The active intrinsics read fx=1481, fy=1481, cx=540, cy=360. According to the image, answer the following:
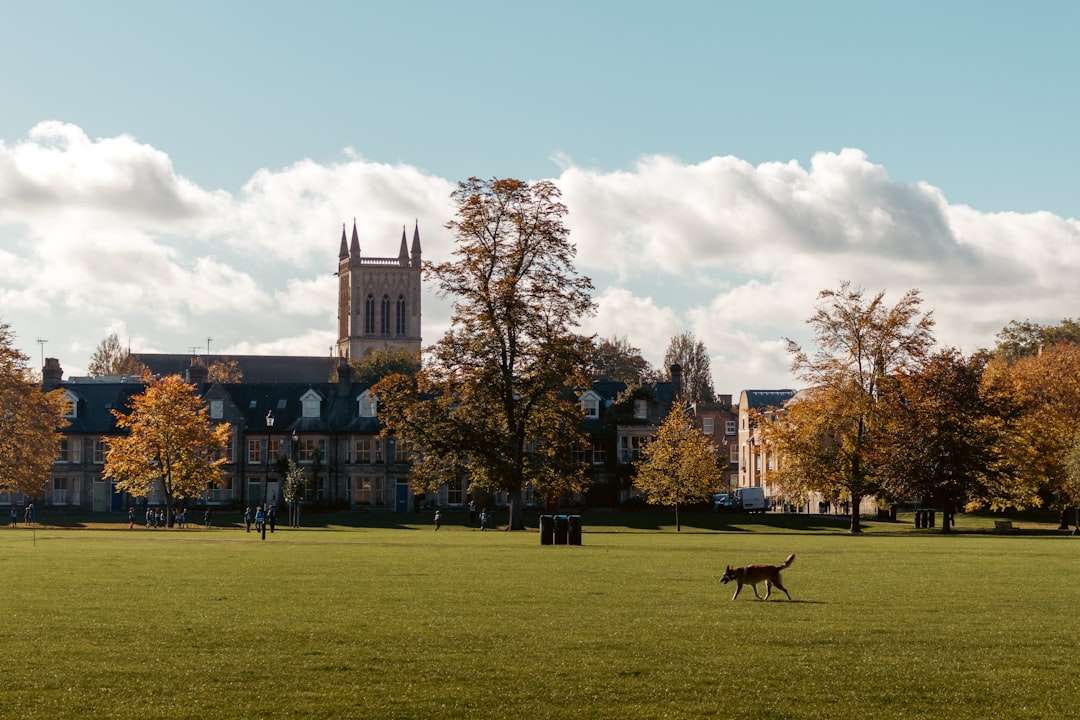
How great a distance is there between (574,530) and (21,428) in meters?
46.7

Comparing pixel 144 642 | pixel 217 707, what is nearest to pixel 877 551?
pixel 144 642

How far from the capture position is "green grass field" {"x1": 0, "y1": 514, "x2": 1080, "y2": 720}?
17.2 metres

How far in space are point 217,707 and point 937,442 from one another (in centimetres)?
7116

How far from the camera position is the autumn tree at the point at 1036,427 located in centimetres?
8712

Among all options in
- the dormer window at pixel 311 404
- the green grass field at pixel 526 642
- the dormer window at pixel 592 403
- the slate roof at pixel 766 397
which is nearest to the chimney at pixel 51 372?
the dormer window at pixel 311 404

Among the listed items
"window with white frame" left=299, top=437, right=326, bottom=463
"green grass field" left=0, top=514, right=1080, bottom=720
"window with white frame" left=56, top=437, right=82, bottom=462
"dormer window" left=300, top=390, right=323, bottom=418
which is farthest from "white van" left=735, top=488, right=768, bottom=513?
"green grass field" left=0, top=514, right=1080, bottom=720

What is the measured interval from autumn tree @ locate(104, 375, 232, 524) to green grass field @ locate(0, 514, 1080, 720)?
178 feet

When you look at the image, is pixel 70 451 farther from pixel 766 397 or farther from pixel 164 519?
pixel 766 397

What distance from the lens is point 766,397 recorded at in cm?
14838

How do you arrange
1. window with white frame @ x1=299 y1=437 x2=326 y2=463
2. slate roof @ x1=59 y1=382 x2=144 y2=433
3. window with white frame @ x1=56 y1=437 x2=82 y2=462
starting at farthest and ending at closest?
slate roof @ x1=59 y1=382 x2=144 y2=433 → window with white frame @ x1=56 y1=437 x2=82 y2=462 → window with white frame @ x1=299 y1=437 x2=326 y2=463

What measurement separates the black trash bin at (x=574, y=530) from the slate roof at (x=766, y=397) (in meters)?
88.7

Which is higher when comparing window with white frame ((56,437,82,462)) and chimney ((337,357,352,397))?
chimney ((337,357,352,397))

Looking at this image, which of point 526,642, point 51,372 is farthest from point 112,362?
point 526,642

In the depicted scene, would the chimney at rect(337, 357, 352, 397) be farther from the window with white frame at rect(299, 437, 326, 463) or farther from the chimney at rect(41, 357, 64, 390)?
the chimney at rect(41, 357, 64, 390)
